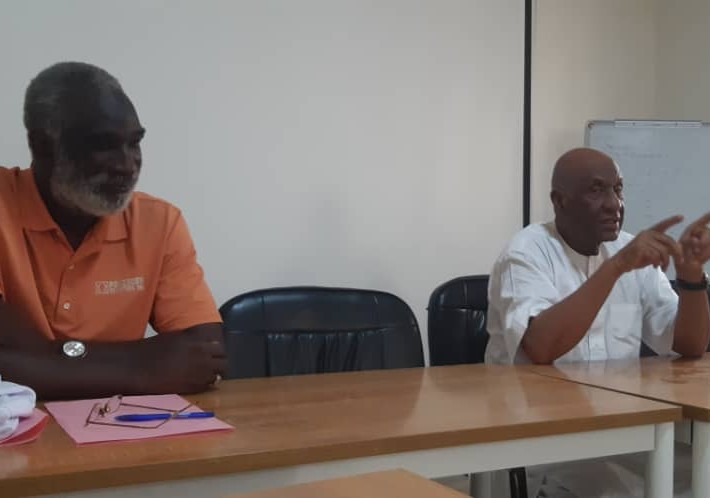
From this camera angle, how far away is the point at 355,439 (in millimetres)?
1052

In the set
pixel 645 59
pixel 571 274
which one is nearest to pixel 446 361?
A: pixel 571 274

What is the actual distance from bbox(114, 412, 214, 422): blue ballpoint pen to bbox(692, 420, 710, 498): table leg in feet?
2.69

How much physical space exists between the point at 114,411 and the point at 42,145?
0.68 metres

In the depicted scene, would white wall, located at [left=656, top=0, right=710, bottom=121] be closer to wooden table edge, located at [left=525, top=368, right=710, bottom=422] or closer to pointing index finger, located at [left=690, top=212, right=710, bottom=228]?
pointing index finger, located at [left=690, top=212, right=710, bottom=228]

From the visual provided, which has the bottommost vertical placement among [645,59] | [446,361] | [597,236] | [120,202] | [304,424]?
[446,361]

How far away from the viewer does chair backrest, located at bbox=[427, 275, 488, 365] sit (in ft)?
7.41

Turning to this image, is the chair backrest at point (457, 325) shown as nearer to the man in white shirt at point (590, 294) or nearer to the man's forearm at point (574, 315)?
the man in white shirt at point (590, 294)

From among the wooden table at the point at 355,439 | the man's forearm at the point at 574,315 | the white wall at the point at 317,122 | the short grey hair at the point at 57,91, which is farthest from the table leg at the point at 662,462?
the white wall at the point at 317,122

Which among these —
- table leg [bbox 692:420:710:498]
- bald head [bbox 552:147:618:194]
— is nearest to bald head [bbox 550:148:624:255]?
→ bald head [bbox 552:147:618:194]

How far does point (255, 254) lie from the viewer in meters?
2.65

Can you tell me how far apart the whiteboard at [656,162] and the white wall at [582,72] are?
0.49 ft

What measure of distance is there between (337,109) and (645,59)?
1.69m

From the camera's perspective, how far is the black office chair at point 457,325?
2.26 meters

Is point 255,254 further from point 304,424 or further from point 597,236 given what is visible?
point 304,424
